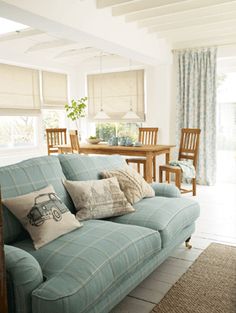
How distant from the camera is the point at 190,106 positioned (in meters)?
5.91

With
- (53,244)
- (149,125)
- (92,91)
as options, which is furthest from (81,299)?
(92,91)

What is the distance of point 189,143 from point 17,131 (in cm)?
329

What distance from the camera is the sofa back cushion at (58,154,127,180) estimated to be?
8.98ft

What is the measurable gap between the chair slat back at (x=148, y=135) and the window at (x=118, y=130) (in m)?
0.64

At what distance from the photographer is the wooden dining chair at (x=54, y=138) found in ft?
20.1

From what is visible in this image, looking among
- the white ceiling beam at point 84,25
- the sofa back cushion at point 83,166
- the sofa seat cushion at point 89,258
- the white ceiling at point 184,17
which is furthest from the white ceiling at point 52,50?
the sofa seat cushion at point 89,258

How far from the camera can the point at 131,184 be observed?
291 centimetres

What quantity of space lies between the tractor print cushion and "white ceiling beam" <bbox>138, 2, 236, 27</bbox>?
3.31 m

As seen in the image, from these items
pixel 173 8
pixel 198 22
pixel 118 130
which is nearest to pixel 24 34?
pixel 173 8

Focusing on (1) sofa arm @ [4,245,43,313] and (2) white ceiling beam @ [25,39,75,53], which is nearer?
(1) sofa arm @ [4,245,43,313]

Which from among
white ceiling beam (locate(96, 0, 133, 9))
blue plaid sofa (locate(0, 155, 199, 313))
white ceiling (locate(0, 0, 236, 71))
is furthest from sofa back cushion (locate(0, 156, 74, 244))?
white ceiling (locate(0, 0, 236, 71))

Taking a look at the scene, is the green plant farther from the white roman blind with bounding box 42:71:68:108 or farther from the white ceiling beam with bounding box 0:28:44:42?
the white ceiling beam with bounding box 0:28:44:42

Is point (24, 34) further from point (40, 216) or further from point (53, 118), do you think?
point (40, 216)

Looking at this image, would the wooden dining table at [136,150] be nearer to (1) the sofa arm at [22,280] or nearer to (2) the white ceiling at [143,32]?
Answer: (2) the white ceiling at [143,32]
